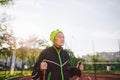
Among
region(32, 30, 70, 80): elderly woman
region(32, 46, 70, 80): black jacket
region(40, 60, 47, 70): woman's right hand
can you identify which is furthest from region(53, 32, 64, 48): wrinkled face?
region(40, 60, 47, 70): woman's right hand

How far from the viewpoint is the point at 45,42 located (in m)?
52.5

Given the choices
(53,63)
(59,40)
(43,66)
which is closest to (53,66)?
(53,63)

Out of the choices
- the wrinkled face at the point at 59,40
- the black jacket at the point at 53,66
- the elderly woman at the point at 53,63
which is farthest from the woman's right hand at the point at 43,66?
the wrinkled face at the point at 59,40

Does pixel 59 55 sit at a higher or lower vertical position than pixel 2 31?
lower

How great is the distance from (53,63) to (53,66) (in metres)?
0.06

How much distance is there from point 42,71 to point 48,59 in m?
0.24

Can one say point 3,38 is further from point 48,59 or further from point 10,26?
point 48,59

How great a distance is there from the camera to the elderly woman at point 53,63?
3348mm

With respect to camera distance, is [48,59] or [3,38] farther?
[3,38]

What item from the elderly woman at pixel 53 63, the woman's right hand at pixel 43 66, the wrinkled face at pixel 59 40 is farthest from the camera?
the wrinkled face at pixel 59 40

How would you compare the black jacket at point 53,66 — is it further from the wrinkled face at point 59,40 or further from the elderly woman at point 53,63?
the wrinkled face at point 59,40

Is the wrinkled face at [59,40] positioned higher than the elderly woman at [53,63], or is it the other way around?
the wrinkled face at [59,40]

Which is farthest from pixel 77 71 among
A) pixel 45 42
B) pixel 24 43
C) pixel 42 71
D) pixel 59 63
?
pixel 45 42

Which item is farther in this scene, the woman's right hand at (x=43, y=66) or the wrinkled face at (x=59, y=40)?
the wrinkled face at (x=59, y=40)
